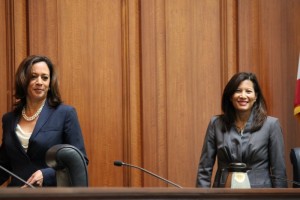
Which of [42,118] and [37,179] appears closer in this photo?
[37,179]

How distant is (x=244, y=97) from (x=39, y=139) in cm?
113

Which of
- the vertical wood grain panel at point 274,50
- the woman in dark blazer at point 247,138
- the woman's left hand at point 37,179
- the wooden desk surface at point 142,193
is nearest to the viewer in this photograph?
the wooden desk surface at point 142,193

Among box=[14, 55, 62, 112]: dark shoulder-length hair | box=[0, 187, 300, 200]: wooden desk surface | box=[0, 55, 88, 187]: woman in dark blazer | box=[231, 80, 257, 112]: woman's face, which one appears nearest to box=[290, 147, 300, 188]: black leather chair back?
box=[231, 80, 257, 112]: woman's face

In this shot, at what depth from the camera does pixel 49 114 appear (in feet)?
10.3

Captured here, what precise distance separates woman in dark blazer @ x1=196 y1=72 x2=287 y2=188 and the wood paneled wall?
53cm

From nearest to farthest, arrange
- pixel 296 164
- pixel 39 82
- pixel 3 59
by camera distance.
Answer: pixel 39 82, pixel 296 164, pixel 3 59

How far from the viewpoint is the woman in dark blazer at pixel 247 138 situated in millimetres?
3506

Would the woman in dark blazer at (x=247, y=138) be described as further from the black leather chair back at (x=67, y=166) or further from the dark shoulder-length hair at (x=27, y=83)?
the black leather chair back at (x=67, y=166)

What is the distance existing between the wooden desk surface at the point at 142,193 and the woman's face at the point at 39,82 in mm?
1673

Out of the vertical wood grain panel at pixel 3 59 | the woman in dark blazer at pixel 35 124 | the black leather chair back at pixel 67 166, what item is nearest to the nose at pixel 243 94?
the woman in dark blazer at pixel 35 124

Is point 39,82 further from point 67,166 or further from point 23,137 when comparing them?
point 67,166

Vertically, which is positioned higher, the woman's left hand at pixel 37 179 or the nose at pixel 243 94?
the nose at pixel 243 94

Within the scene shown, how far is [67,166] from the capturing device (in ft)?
7.07

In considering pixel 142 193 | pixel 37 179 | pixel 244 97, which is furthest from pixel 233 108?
pixel 142 193
